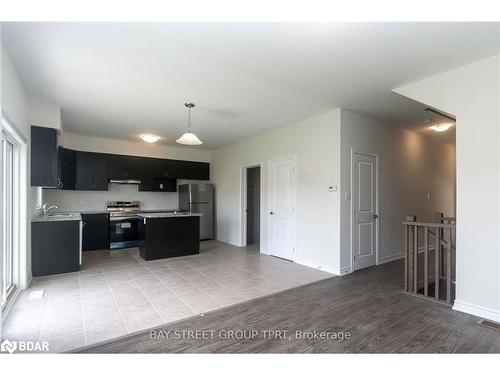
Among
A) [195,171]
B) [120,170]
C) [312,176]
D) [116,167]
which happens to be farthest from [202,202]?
[312,176]

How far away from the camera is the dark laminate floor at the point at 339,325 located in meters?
2.01

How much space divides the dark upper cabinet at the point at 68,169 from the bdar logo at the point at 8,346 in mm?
4105

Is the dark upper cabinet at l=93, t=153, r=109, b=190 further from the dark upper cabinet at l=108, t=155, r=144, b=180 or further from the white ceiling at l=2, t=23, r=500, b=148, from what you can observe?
the white ceiling at l=2, t=23, r=500, b=148

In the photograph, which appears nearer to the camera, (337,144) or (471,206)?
(471,206)

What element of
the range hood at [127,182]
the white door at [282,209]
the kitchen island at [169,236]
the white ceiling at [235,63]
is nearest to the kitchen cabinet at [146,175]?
the range hood at [127,182]

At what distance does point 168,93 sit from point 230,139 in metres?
2.72

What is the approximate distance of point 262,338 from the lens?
2139 mm

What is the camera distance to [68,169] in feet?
18.0

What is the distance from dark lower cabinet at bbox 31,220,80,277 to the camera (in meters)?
3.76

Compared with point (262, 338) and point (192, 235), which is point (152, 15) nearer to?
point (262, 338)

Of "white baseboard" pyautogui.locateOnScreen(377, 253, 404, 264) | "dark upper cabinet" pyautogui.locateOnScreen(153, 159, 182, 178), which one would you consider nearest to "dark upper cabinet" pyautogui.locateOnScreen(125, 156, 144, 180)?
"dark upper cabinet" pyautogui.locateOnScreen(153, 159, 182, 178)

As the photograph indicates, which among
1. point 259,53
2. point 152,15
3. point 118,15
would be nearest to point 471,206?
point 259,53

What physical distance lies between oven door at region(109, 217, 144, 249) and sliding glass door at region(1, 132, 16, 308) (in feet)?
8.11

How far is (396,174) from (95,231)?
20.8 ft
